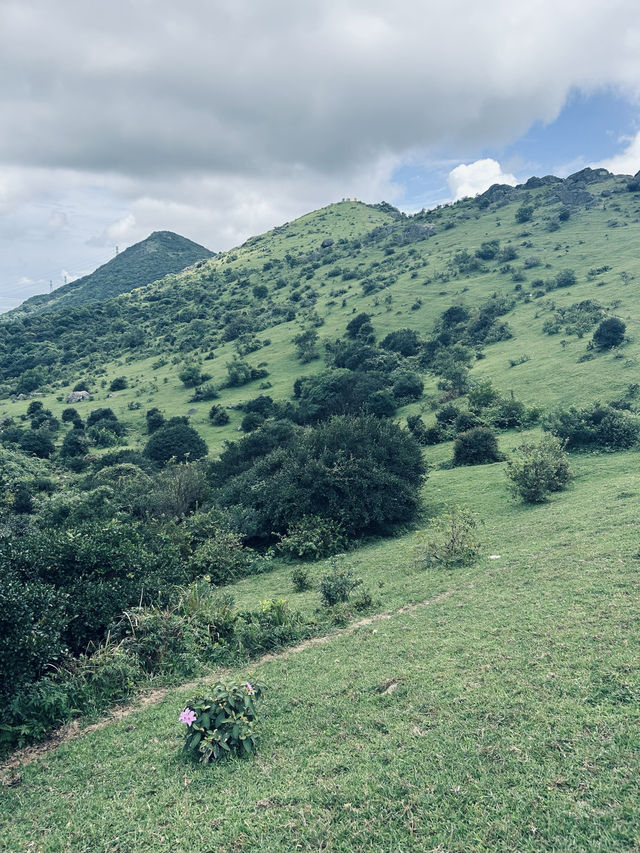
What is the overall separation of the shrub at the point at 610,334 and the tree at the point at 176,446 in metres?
34.3

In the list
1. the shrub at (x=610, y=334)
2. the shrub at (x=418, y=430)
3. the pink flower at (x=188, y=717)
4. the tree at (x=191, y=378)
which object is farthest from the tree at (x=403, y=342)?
the pink flower at (x=188, y=717)

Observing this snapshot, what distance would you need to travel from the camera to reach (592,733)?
5773 mm

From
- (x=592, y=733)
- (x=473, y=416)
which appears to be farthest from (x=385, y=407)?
(x=592, y=733)

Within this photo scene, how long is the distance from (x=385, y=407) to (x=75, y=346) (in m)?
76.1

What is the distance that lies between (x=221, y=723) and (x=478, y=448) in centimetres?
2306

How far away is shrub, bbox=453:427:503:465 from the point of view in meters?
27.4

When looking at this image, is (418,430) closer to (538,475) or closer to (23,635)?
(538,475)

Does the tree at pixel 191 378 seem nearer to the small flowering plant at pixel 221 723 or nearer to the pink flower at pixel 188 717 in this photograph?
the small flowering plant at pixel 221 723

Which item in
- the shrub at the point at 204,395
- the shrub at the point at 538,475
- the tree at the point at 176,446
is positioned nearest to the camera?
the shrub at the point at 538,475

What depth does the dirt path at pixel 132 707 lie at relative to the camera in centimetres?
752

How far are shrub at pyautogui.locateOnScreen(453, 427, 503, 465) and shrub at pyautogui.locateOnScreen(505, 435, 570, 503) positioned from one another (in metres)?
6.94

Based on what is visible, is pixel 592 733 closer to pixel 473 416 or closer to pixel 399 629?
pixel 399 629

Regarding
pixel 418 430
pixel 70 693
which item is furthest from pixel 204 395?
pixel 70 693

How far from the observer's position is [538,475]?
18.7 metres
